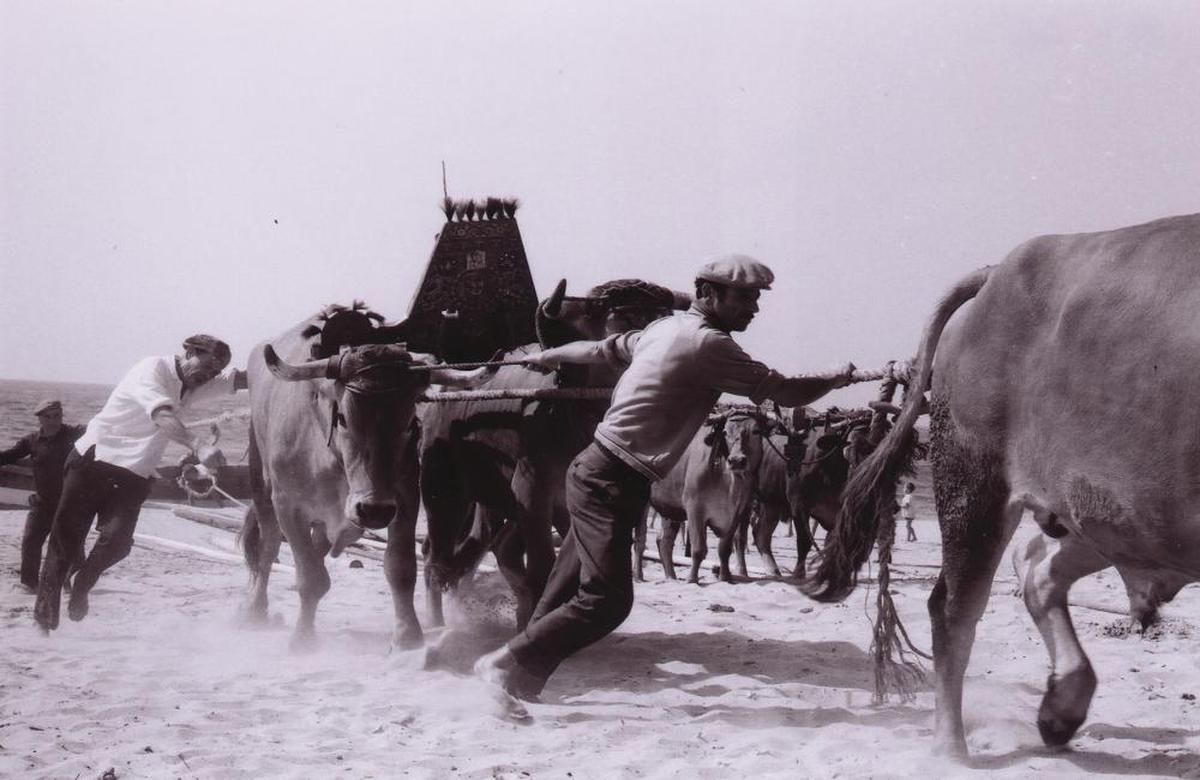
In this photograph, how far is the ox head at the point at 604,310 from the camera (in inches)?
253

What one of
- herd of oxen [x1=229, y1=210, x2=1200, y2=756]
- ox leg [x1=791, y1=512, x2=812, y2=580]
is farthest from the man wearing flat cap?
ox leg [x1=791, y1=512, x2=812, y2=580]

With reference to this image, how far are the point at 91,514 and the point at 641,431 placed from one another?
4.69m

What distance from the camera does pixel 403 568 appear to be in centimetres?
693

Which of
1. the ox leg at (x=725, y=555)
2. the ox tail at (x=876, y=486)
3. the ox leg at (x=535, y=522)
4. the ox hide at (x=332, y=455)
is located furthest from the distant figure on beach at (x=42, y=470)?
the ox tail at (x=876, y=486)

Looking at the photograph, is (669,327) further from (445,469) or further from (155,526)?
(155,526)

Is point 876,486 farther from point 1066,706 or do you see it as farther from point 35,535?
point 35,535

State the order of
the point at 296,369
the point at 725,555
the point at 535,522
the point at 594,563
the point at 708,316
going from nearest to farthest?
the point at 594,563, the point at 708,316, the point at 535,522, the point at 296,369, the point at 725,555

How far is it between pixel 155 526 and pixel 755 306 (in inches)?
429

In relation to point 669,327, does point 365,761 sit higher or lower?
lower

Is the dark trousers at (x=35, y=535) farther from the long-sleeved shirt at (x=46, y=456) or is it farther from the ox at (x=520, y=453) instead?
the ox at (x=520, y=453)

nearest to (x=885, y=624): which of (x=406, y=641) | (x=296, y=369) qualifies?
(x=406, y=641)

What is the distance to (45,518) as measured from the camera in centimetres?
938

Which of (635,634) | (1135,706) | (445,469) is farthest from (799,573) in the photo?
(1135,706)

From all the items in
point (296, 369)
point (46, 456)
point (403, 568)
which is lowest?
point (403, 568)
